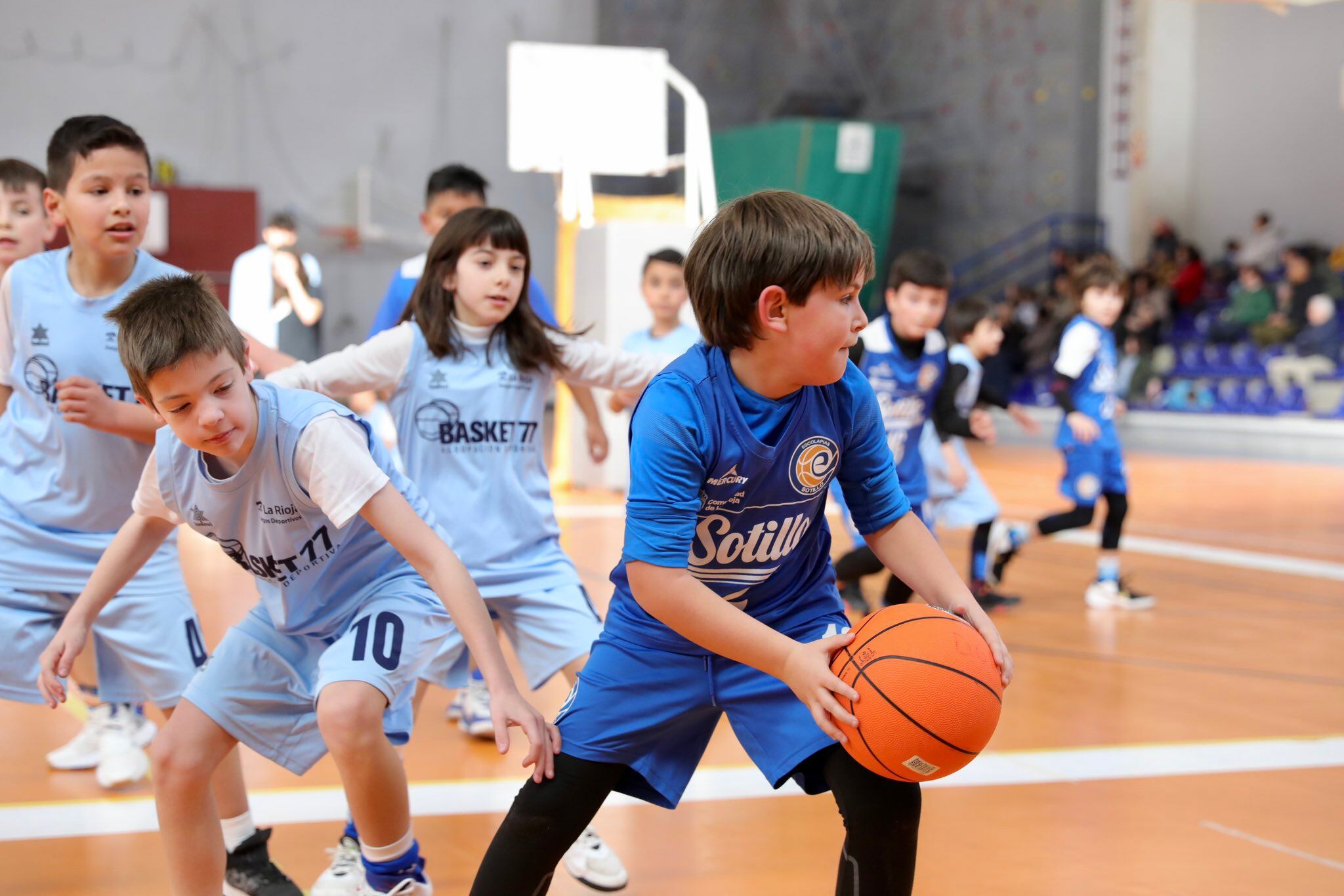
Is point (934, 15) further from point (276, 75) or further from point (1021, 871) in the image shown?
point (1021, 871)

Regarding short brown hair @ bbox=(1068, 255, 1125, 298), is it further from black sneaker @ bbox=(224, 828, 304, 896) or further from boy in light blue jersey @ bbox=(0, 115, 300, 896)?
black sneaker @ bbox=(224, 828, 304, 896)

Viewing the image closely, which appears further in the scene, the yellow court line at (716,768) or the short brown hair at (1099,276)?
the short brown hair at (1099,276)

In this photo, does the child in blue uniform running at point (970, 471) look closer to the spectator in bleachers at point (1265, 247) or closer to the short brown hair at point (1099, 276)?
the short brown hair at point (1099, 276)

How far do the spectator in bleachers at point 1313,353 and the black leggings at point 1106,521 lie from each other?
837 cm

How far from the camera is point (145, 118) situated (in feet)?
51.9

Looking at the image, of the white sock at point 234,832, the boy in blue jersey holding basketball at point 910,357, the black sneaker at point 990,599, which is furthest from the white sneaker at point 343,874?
the black sneaker at point 990,599

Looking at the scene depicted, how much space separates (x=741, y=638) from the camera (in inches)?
68.2

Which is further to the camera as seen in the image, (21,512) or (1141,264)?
(1141,264)

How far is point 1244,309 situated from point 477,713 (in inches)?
492

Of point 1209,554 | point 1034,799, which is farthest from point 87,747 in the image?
point 1209,554

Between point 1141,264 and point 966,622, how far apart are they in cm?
1560

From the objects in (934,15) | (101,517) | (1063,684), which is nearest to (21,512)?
(101,517)

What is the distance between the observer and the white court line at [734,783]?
116 inches

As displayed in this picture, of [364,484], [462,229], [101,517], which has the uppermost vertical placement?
[462,229]
